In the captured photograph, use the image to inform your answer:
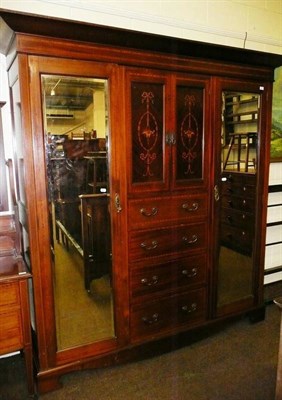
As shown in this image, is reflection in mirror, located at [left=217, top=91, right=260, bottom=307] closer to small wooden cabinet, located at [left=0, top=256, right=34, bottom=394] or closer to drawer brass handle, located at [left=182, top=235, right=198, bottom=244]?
drawer brass handle, located at [left=182, top=235, right=198, bottom=244]

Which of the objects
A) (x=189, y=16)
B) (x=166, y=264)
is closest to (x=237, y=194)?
(x=166, y=264)

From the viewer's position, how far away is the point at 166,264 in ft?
6.66

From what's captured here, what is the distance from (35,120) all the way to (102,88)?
0.42 meters

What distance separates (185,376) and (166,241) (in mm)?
864

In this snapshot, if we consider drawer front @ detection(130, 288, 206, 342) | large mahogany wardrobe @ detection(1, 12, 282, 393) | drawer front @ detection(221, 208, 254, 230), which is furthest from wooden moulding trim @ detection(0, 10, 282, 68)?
drawer front @ detection(130, 288, 206, 342)

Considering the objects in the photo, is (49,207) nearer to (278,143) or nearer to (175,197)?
(175,197)

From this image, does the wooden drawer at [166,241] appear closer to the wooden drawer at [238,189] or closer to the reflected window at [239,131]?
the wooden drawer at [238,189]

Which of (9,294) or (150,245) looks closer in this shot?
(9,294)

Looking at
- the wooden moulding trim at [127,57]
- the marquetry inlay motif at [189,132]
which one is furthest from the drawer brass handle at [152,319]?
the wooden moulding trim at [127,57]

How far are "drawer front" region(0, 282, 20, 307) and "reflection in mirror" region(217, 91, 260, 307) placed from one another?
139cm

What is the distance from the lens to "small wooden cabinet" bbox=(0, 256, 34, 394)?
161cm

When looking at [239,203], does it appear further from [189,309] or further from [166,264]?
[189,309]

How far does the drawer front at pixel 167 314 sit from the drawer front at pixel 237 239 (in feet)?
1.31

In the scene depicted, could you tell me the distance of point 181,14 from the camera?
2314mm
